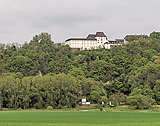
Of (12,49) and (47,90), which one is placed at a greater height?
(12,49)

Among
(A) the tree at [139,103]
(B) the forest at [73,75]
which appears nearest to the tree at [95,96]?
(B) the forest at [73,75]

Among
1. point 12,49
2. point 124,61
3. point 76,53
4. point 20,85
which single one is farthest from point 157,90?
point 12,49

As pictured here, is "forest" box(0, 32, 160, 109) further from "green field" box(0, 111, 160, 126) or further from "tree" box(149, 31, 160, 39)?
"green field" box(0, 111, 160, 126)

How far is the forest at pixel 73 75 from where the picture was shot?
91500 mm

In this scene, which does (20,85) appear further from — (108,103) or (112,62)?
(112,62)

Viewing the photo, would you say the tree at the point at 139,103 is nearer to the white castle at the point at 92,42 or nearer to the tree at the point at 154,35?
the tree at the point at 154,35

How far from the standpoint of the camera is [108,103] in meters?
89.8

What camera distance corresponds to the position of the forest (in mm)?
91500

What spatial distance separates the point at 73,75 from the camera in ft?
367

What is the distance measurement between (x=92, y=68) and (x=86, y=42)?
53.5m

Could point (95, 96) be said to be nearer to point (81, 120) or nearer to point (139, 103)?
point (139, 103)

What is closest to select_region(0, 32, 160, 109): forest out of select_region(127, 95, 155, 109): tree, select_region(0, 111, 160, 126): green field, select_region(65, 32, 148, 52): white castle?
select_region(127, 95, 155, 109): tree

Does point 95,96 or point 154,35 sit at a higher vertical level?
point 154,35

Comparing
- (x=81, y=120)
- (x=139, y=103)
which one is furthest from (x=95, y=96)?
(x=81, y=120)
